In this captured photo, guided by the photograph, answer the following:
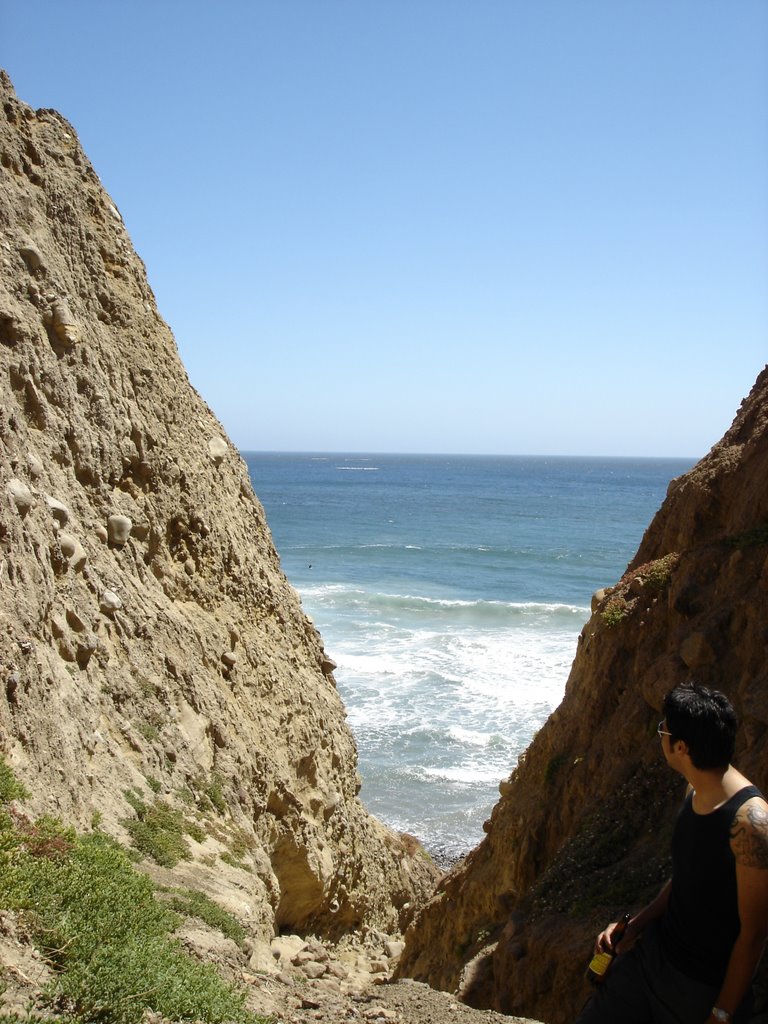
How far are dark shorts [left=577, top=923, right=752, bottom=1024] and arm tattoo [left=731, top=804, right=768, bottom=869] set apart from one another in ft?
2.18

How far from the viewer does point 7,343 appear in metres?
10.1

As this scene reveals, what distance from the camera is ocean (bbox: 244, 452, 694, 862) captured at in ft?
70.2

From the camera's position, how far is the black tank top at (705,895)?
3584 millimetres

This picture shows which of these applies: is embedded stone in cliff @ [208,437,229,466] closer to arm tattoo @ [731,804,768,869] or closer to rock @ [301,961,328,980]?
rock @ [301,961,328,980]

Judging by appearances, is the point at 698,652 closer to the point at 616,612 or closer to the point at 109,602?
the point at 616,612

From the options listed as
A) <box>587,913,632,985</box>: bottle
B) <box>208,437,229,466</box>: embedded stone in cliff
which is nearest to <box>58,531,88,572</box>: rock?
<box>208,437,229,466</box>: embedded stone in cliff

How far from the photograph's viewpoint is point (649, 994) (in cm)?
389

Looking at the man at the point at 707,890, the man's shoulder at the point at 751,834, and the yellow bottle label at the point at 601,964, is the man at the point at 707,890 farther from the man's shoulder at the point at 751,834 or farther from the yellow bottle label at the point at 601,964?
the yellow bottle label at the point at 601,964

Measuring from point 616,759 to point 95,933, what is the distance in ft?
18.1

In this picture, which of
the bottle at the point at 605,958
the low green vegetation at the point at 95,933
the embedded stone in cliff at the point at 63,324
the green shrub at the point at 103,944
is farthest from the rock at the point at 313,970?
the embedded stone in cliff at the point at 63,324

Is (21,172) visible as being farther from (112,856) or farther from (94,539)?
(112,856)

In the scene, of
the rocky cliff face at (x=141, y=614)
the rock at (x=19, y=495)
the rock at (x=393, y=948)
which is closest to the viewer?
the rocky cliff face at (x=141, y=614)

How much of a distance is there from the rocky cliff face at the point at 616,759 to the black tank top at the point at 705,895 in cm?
322

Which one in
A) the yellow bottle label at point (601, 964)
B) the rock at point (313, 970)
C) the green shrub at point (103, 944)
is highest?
the yellow bottle label at point (601, 964)
